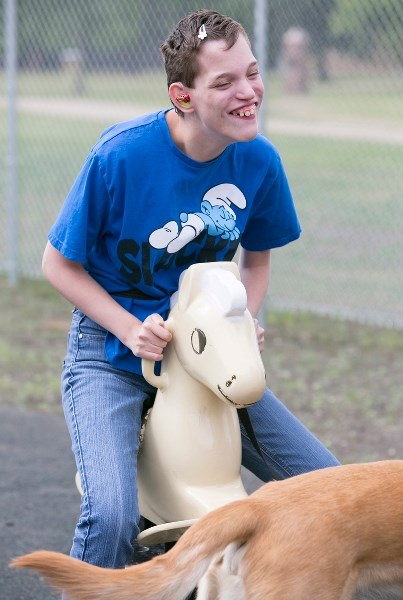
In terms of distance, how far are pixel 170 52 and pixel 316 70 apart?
16.8 ft

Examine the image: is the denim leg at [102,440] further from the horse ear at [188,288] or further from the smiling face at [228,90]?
the smiling face at [228,90]

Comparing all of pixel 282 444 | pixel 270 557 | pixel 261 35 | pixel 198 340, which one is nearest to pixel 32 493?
pixel 282 444

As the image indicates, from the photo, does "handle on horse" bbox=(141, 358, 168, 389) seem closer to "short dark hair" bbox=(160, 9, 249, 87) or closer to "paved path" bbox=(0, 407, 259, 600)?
"short dark hair" bbox=(160, 9, 249, 87)

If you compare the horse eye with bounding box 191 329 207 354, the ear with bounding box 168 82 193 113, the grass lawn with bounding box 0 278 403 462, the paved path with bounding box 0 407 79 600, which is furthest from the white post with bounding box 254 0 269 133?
the horse eye with bounding box 191 329 207 354

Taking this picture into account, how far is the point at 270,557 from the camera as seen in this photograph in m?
2.45

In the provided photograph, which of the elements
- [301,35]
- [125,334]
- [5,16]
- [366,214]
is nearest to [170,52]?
[125,334]

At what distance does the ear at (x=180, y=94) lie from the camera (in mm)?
3043

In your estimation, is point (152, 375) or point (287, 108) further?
point (287, 108)

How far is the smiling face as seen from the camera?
2.97 metres

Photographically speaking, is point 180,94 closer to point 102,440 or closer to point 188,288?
point 188,288

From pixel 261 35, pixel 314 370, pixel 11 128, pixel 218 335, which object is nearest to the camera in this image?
pixel 218 335

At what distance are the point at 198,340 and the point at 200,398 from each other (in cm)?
17

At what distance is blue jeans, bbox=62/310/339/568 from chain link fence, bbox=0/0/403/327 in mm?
4449

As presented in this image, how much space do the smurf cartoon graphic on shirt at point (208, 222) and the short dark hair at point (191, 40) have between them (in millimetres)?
344
